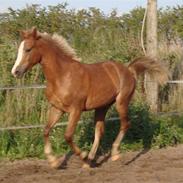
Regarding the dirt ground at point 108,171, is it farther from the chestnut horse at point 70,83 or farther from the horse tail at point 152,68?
the horse tail at point 152,68

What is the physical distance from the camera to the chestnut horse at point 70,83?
7.38 m

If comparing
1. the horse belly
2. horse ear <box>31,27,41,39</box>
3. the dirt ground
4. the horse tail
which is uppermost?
horse ear <box>31,27,41,39</box>

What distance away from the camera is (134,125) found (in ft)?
33.1

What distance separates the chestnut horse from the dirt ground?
0.78 ft

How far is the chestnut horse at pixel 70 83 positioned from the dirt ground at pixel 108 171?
0.78 ft

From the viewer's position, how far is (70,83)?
751cm

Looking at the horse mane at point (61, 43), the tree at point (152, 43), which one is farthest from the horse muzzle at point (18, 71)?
the tree at point (152, 43)

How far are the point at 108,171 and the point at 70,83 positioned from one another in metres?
1.37

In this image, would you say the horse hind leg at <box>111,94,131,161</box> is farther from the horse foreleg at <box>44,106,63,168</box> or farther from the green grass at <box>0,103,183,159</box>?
the horse foreleg at <box>44,106,63,168</box>

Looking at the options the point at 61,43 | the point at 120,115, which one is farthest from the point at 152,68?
the point at 61,43

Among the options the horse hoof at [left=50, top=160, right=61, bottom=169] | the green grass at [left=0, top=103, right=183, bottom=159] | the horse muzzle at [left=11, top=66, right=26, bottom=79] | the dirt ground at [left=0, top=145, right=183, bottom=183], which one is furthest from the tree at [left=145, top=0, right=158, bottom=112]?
the horse muzzle at [left=11, top=66, right=26, bottom=79]

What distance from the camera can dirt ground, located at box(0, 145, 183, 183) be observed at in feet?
22.9

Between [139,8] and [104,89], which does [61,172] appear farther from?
[139,8]

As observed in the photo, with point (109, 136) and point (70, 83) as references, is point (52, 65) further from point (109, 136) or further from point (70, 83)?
point (109, 136)
